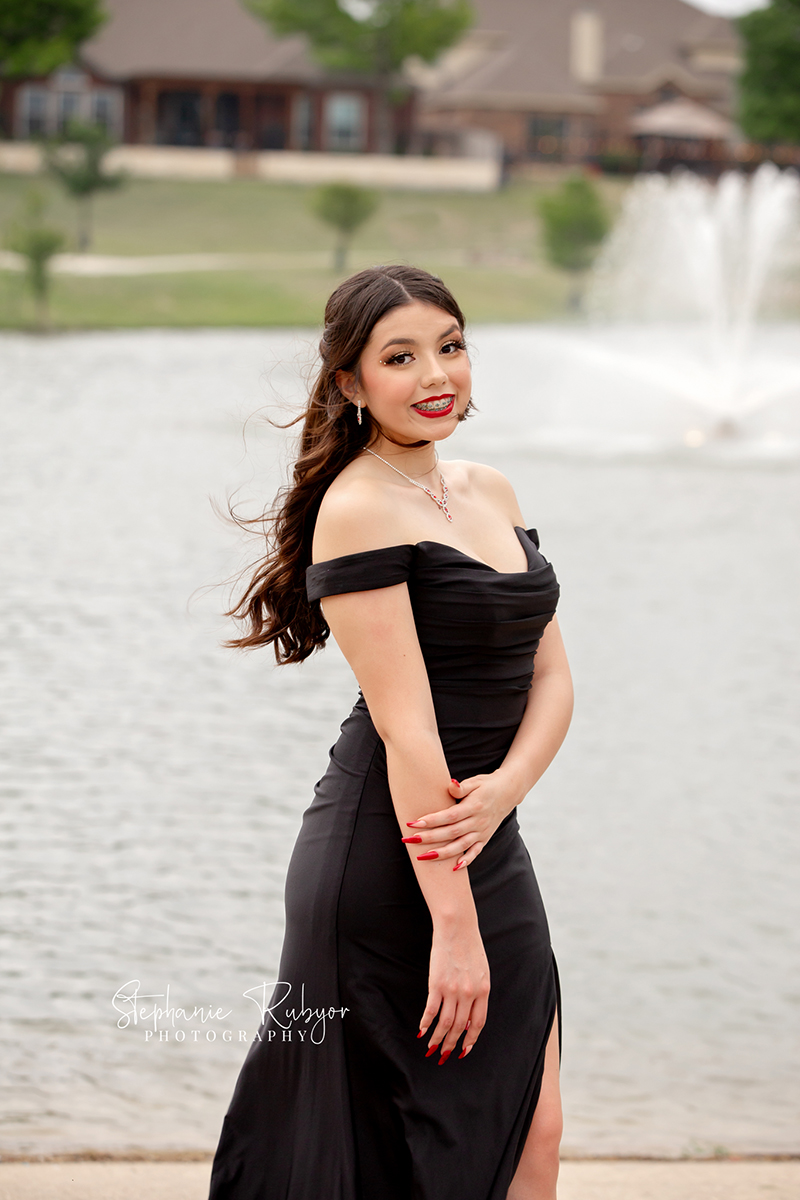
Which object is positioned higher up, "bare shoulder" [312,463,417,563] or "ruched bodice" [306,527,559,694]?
"bare shoulder" [312,463,417,563]

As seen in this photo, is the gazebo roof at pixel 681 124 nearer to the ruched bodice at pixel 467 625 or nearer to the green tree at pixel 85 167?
the green tree at pixel 85 167

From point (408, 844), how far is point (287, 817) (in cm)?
399

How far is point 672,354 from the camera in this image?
90.7 feet

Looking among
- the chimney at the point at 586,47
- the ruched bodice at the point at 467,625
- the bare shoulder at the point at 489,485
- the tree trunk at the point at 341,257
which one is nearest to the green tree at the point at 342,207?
the tree trunk at the point at 341,257

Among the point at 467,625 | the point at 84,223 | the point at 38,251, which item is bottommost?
the point at 38,251

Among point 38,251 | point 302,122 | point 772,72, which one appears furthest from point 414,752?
point 772,72

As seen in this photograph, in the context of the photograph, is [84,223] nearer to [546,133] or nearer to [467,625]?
[546,133]

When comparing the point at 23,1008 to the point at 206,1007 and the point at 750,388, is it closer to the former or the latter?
the point at 206,1007

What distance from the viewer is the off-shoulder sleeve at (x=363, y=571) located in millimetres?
2266

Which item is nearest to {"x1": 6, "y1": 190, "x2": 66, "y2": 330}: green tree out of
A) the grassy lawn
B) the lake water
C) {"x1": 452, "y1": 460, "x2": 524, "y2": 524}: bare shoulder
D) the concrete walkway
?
the grassy lawn

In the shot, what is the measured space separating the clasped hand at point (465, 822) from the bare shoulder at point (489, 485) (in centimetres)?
54

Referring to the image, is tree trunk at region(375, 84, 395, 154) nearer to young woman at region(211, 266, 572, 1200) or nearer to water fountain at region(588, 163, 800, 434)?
water fountain at region(588, 163, 800, 434)

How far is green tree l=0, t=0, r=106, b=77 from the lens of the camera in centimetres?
5431

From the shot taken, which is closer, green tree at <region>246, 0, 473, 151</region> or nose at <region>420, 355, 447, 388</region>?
nose at <region>420, 355, 447, 388</region>
